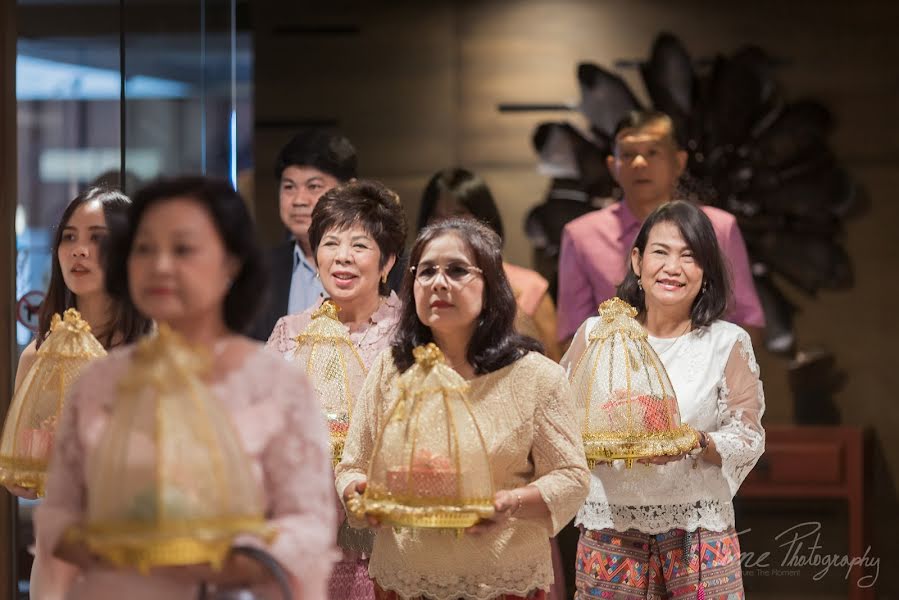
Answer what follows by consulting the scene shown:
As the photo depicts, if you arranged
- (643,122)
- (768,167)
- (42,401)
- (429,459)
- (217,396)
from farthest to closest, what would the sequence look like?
(768,167) < (643,122) < (42,401) < (429,459) < (217,396)

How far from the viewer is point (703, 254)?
3.72m

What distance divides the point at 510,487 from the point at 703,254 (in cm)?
111

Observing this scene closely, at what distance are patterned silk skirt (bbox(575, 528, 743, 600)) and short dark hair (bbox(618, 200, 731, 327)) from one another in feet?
2.05

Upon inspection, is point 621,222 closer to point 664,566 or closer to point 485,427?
point 664,566

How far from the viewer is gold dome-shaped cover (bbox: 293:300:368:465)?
3.34 meters

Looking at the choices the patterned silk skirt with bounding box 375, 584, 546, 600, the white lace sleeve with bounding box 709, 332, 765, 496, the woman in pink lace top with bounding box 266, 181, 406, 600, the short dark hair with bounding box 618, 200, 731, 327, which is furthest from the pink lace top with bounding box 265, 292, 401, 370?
the white lace sleeve with bounding box 709, 332, 765, 496

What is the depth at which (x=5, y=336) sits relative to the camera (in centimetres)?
432

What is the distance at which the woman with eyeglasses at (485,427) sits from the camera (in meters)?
2.93

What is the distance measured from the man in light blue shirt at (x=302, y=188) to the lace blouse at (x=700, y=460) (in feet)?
4.14

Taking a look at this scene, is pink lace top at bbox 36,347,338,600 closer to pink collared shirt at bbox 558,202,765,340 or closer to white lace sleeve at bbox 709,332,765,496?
white lace sleeve at bbox 709,332,765,496

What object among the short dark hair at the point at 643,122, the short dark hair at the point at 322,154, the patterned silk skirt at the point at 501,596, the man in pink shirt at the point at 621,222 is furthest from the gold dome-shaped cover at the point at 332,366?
the short dark hair at the point at 643,122

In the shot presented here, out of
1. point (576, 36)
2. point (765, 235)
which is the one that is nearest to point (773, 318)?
point (765, 235)

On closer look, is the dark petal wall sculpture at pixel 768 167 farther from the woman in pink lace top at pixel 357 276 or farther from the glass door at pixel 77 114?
the woman in pink lace top at pixel 357 276

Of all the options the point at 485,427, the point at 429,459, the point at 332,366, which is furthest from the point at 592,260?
the point at 429,459
